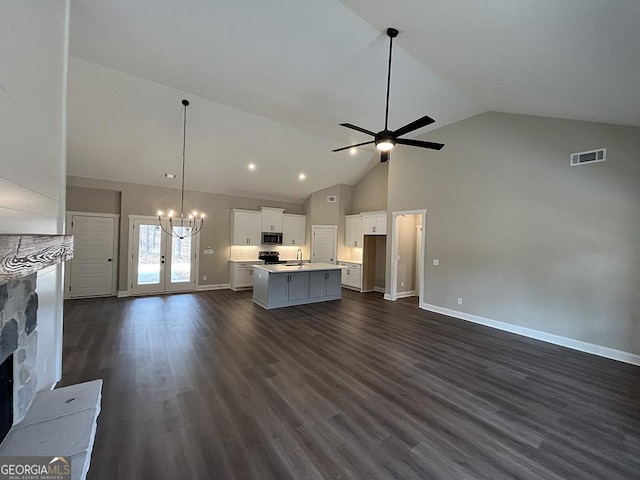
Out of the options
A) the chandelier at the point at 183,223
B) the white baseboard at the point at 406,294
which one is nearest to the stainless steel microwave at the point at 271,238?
the chandelier at the point at 183,223

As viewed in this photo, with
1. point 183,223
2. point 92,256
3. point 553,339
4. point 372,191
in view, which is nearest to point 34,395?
point 92,256

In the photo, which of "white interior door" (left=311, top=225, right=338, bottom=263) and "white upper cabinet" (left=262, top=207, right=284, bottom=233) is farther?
"white interior door" (left=311, top=225, right=338, bottom=263)

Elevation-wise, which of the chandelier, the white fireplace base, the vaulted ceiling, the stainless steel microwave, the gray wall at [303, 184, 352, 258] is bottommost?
the white fireplace base

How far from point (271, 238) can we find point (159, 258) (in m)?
3.19

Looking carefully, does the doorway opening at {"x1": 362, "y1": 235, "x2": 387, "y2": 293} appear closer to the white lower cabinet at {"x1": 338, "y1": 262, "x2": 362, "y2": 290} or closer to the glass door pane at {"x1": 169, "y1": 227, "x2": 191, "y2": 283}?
the white lower cabinet at {"x1": 338, "y1": 262, "x2": 362, "y2": 290}

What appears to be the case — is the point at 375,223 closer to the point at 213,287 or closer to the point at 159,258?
the point at 213,287

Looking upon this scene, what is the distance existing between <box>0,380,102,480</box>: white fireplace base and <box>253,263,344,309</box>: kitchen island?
3.66 metres

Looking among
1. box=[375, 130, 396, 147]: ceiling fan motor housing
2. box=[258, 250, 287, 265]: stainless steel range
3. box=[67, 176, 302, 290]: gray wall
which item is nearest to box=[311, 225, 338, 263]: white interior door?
box=[258, 250, 287, 265]: stainless steel range

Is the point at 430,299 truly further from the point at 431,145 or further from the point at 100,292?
the point at 100,292

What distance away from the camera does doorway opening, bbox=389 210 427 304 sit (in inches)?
271

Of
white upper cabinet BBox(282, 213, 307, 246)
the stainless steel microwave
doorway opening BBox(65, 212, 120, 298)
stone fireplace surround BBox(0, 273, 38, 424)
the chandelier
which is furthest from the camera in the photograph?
white upper cabinet BBox(282, 213, 307, 246)

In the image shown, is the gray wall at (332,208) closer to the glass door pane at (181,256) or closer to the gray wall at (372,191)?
the gray wall at (372,191)

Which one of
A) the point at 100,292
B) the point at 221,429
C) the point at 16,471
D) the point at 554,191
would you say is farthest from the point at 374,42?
the point at 100,292

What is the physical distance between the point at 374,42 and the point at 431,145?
4.81 ft
